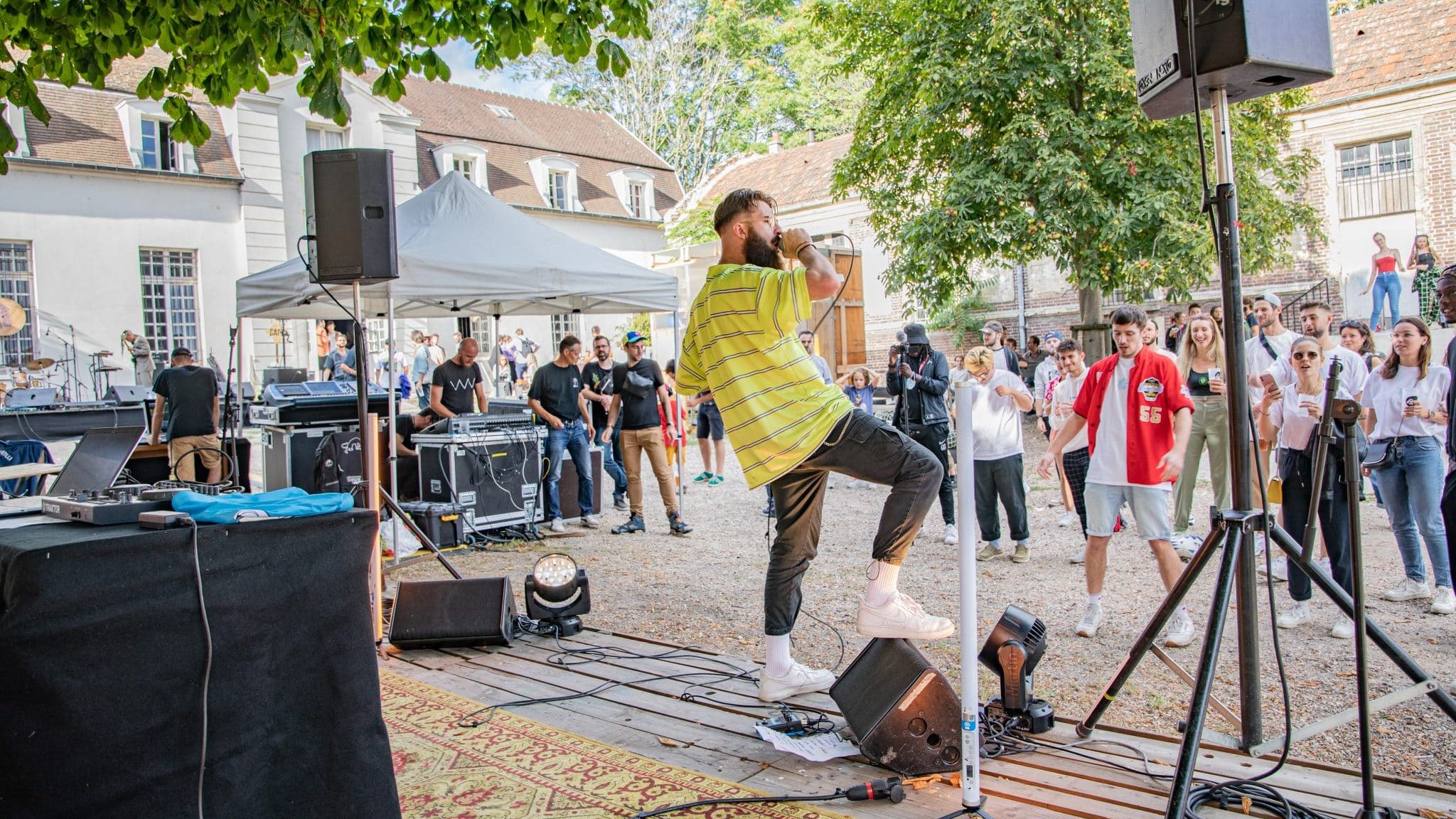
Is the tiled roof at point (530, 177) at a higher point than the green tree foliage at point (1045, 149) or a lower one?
higher

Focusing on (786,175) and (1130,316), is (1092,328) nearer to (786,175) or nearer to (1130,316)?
(1130,316)

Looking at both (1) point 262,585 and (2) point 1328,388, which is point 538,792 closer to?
(1) point 262,585

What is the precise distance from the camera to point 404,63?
6.33m

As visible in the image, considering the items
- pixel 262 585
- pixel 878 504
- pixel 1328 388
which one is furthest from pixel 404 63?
pixel 878 504

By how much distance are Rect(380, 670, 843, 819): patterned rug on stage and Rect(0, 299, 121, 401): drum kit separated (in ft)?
54.0

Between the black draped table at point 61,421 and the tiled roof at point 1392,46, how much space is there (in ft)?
73.7

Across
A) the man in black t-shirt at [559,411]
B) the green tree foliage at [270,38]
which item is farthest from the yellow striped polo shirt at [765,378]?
the man in black t-shirt at [559,411]

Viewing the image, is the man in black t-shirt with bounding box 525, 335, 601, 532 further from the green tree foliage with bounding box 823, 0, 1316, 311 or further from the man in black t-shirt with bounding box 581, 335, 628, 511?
the green tree foliage with bounding box 823, 0, 1316, 311

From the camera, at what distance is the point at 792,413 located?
140 inches

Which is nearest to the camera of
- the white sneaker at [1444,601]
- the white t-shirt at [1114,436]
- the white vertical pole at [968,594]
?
the white vertical pole at [968,594]

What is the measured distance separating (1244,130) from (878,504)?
9530 millimetres

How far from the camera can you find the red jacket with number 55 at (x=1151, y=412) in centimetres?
488

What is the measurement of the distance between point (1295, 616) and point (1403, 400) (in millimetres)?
1396

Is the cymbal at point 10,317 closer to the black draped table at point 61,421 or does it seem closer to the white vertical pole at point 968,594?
the black draped table at point 61,421
